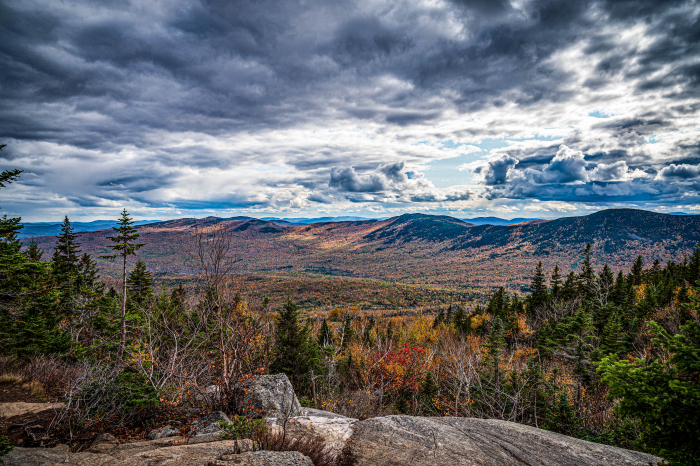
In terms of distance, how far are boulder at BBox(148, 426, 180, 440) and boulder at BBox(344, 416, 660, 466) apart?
593cm

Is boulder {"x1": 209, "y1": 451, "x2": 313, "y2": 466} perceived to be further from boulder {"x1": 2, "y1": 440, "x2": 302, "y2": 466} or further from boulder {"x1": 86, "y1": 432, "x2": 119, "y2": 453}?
boulder {"x1": 86, "y1": 432, "x2": 119, "y2": 453}

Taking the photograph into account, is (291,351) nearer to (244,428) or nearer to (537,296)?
(244,428)

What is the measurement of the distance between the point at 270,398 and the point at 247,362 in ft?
7.44

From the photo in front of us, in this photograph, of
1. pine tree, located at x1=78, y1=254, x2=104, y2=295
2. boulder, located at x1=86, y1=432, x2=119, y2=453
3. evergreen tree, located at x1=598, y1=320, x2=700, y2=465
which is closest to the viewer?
evergreen tree, located at x1=598, y1=320, x2=700, y2=465

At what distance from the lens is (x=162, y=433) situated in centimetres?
970

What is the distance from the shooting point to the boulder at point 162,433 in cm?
961

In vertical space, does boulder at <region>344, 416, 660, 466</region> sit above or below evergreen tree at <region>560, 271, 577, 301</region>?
above

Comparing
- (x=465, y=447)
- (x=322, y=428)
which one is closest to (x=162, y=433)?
(x=322, y=428)

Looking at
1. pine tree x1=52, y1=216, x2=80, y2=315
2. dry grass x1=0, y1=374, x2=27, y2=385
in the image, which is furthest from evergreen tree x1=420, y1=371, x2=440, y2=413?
pine tree x1=52, y1=216, x2=80, y2=315

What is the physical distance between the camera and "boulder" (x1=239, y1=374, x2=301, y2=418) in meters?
11.3

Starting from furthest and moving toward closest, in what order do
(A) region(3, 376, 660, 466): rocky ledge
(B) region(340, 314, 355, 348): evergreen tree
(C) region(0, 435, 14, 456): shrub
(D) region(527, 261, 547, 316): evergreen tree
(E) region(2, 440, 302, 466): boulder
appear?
(D) region(527, 261, 547, 316): evergreen tree
(B) region(340, 314, 355, 348): evergreen tree
(A) region(3, 376, 660, 466): rocky ledge
(E) region(2, 440, 302, 466): boulder
(C) region(0, 435, 14, 456): shrub

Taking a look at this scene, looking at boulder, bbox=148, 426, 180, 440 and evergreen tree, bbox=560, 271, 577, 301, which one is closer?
boulder, bbox=148, 426, 180, 440

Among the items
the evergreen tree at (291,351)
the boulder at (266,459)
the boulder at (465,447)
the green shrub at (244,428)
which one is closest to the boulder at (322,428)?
the boulder at (465,447)

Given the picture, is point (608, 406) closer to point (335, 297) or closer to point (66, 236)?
point (66, 236)
